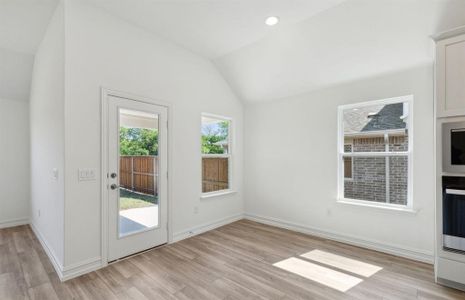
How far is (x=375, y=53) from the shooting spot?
291 centimetres

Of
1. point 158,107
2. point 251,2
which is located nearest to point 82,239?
point 158,107

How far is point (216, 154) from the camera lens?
4.36 metres

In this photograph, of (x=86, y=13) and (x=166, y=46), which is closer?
(x=86, y=13)

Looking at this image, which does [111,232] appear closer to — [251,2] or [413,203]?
[251,2]

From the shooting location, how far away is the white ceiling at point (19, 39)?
8.80 ft

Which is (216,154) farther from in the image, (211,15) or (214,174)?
(211,15)

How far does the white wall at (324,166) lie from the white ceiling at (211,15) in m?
1.41

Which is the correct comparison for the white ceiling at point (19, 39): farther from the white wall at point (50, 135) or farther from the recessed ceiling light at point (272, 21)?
the recessed ceiling light at point (272, 21)

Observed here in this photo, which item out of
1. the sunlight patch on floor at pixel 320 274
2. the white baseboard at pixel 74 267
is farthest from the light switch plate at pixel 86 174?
the sunlight patch on floor at pixel 320 274

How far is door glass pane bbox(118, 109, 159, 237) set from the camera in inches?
115

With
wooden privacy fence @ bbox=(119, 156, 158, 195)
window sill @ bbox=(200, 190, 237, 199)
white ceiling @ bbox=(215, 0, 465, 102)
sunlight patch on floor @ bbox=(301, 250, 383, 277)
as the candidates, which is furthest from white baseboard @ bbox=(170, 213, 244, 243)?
white ceiling @ bbox=(215, 0, 465, 102)

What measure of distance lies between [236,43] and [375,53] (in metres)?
1.95

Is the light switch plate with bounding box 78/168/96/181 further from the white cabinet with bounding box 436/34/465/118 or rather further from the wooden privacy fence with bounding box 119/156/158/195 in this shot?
the white cabinet with bounding box 436/34/465/118

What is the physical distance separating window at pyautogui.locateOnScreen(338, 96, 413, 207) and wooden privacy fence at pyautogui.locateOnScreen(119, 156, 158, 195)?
114 inches
